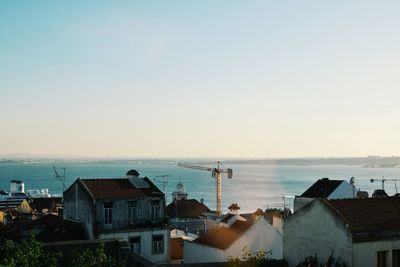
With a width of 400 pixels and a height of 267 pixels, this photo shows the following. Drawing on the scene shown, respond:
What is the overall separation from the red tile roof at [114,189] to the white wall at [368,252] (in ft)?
68.8

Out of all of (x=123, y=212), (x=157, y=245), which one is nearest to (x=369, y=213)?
(x=157, y=245)

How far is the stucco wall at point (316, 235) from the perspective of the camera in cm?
2842

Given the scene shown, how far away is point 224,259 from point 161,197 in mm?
8861

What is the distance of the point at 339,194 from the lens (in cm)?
5375

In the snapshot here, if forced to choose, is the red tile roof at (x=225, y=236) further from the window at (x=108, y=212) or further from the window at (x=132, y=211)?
the window at (x=108, y=212)

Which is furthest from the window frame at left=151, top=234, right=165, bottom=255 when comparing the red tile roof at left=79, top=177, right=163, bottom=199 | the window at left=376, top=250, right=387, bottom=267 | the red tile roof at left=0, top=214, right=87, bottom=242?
the window at left=376, top=250, right=387, bottom=267

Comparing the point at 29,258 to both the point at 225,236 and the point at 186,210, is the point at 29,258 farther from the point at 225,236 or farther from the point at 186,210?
the point at 186,210

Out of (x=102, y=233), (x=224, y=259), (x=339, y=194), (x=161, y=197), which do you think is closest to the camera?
(x=224, y=259)

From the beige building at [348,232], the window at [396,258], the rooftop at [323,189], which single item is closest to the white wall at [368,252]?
the beige building at [348,232]

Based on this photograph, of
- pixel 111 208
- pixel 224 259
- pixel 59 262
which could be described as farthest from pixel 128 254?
pixel 111 208

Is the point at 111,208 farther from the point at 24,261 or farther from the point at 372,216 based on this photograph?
the point at 24,261

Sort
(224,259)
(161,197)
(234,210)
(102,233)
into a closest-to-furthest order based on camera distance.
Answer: (224,259) < (102,233) < (161,197) < (234,210)

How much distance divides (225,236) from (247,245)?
191 centimetres

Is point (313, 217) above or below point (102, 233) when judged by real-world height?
above
